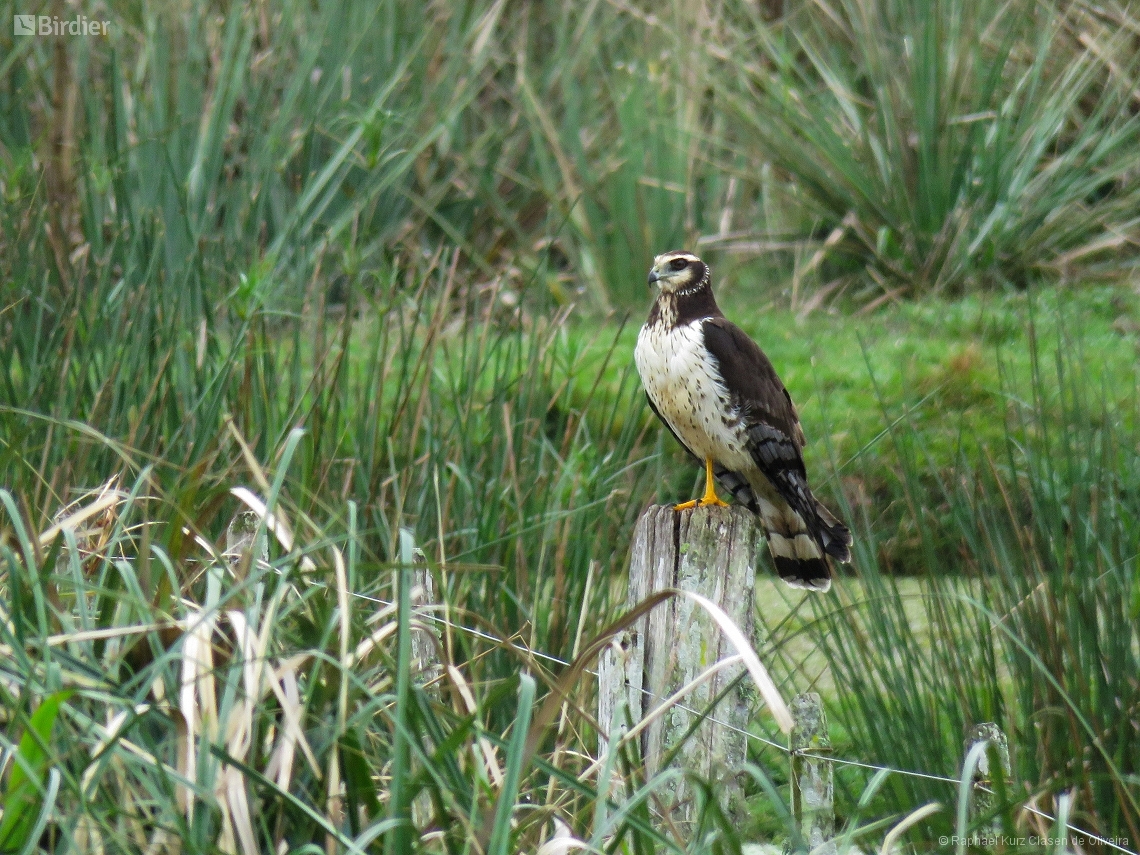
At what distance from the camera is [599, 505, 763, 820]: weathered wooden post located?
2076 millimetres

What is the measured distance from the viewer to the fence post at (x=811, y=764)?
177 cm

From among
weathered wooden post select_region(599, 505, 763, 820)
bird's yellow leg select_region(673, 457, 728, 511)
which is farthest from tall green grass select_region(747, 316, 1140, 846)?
bird's yellow leg select_region(673, 457, 728, 511)

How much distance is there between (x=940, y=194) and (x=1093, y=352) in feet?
3.57

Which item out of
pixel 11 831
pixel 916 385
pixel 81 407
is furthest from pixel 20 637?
pixel 916 385

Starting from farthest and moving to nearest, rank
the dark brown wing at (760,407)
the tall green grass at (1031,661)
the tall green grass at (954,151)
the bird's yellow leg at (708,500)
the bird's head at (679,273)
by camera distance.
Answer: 1. the tall green grass at (954,151)
2. the bird's head at (679,273)
3. the dark brown wing at (760,407)
4. the bird's yellow leg at (708,500)
5. the tall green grass at (1031,661)

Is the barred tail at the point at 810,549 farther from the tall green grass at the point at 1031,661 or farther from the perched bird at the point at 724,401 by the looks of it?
the tall green grass at the point at 1031,661

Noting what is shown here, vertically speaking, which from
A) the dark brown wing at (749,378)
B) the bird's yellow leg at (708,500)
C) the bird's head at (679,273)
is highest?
the bird's head at (679,273)

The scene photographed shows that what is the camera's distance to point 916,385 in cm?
466

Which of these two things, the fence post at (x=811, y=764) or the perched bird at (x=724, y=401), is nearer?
the fence post at (x=811, y=764)

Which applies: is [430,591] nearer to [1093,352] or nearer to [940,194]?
[1093,352]

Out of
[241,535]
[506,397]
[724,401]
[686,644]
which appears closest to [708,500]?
[724,401]

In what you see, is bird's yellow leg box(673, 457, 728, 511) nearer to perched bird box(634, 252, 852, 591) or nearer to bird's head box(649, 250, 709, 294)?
perched bird box(634, 252, 852, 591)

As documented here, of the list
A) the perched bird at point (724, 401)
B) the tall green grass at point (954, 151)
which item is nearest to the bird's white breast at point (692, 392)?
the perched bird at point (724, 401)

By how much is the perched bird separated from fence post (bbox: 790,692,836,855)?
1.17 meters
